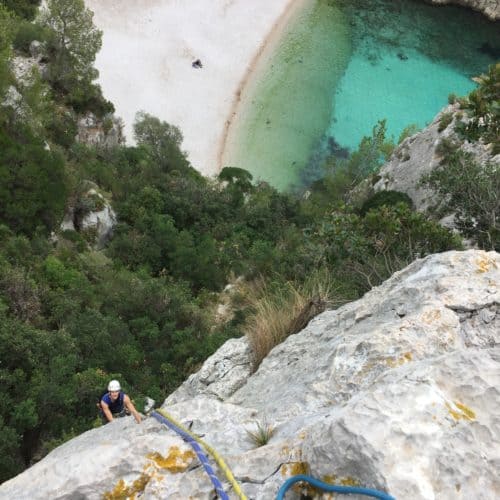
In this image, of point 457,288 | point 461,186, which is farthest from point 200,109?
point 457,288

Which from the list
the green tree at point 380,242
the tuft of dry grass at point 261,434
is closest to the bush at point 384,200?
the green tree at point 380,242

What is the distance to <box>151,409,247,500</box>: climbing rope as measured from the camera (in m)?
4.40

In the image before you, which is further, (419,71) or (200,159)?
(419,71)

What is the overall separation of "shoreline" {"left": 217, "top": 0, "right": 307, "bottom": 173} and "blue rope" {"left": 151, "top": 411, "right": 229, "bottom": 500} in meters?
29.1

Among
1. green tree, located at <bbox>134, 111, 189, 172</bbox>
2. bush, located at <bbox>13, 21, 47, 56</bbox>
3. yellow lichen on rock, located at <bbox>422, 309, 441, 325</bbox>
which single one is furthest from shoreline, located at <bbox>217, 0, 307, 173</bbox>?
yellow lichen on rock, located at <bbox>422, 309, 441, 325</bbox>

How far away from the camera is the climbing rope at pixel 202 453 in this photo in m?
4.40

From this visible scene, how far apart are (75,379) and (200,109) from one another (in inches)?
1091

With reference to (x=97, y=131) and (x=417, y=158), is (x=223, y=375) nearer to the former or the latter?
(x=417, y=158)

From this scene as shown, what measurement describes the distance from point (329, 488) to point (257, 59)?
41.1 m

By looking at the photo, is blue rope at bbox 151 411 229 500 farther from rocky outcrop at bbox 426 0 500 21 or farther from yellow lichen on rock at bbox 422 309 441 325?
rocky outcrop at bbox 426 0 500 21

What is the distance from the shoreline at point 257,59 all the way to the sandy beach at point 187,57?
3.8 inches

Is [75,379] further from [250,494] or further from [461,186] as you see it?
[461,186]

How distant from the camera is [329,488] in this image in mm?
3998

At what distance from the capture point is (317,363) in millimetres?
6660
